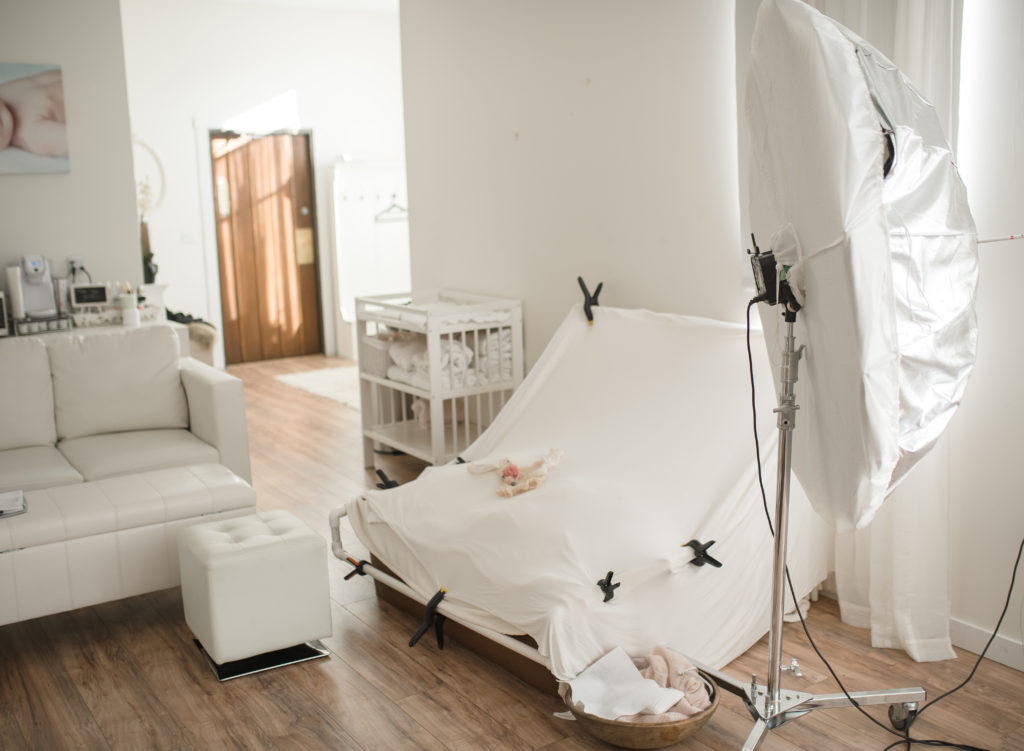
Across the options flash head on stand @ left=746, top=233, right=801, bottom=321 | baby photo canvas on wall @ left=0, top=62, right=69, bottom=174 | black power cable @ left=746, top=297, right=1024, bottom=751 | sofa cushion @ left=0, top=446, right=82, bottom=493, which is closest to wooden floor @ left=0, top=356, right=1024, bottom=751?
black power cable @ left=746, top=297, right=1024, bottom=751

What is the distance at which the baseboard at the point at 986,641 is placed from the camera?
2.59m

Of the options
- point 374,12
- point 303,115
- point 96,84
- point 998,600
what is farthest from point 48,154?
point 998,600

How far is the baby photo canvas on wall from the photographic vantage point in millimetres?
4559

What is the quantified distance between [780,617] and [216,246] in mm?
6131

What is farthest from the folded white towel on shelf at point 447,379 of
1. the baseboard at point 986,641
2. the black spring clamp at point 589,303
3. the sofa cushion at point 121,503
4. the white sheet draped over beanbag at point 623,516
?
the baseboard at point 986,641

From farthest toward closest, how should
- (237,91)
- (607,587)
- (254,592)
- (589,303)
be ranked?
(237,91), (589,303), (254,592), (607,587)

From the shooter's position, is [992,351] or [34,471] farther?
[34,471]

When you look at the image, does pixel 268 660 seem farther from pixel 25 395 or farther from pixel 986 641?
pixel 986 641

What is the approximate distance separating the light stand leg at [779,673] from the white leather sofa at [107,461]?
5.72ft

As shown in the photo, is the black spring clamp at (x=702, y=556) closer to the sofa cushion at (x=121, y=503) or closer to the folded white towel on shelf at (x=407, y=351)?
the sofa cushion at (x=121, y=503)

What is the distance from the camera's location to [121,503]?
9.57 feet

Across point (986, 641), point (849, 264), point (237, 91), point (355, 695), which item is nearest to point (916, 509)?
point (986, 641)

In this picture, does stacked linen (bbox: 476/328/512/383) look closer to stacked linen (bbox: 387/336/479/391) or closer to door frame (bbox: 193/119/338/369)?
stacked linen (bbox: 387/336/479/391)

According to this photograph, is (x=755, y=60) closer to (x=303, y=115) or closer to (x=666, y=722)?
(x=666, y=722)
